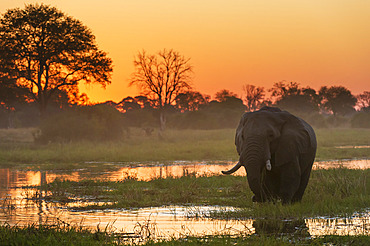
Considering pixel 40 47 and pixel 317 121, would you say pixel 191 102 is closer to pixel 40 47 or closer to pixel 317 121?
pixel 317 121

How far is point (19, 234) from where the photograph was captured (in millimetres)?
7508

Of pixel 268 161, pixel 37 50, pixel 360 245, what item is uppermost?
pixel 37 50

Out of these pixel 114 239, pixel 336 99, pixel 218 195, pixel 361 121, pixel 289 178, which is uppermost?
pixel 336 99

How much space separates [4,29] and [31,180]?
23.2m

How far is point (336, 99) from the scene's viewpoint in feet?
334

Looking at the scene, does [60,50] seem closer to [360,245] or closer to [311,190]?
[311,190]

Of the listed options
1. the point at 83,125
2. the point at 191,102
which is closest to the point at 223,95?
the point at 191,102

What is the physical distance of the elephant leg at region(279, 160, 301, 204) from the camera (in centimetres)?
1031

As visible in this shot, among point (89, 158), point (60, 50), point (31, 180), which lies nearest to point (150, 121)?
point (60, 50)

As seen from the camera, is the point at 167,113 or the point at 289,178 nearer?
the point at 289,178

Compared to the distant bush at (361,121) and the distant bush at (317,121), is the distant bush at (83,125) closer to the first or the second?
the distant bush at (317,121)

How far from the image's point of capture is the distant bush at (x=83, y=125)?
3709 cm

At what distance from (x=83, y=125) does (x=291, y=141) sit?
95.9 ft

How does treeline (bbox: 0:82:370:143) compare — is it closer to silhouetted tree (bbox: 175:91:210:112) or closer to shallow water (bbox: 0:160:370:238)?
silhouetted tree (bbox: 175:91:210:112)
